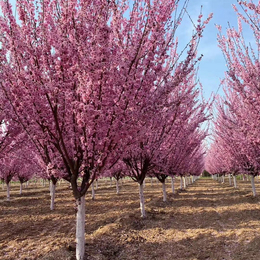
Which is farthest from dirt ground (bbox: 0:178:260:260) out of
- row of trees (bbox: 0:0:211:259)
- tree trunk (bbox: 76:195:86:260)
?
row of trees (bbox: 0:0:211:259)

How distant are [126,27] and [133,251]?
6392 mm

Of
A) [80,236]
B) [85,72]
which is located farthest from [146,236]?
[85,72]

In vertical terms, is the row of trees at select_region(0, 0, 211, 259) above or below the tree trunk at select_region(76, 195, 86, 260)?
above

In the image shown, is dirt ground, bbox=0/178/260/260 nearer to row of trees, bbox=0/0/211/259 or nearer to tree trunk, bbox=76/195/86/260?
tree trunk, bbox=76/195/86/260

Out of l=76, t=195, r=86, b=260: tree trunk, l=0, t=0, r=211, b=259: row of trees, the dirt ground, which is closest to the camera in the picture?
l=0, t=0, r=211, b=259: row of trees

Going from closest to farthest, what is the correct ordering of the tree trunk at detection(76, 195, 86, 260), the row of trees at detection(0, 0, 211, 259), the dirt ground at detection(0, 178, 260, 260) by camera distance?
1. the row of trees at detection(0, 0, 211, 259)
2. the tree trunk at detection(76, 195, 86, 260)
3. the dirt ground at detection(0, 178, 260, 260)

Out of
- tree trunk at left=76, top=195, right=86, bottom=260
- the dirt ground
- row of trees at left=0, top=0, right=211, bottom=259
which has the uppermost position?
row of trees at left=0, top=0, right=211, bottom=259

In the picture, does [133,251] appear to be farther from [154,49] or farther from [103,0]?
[103,0]

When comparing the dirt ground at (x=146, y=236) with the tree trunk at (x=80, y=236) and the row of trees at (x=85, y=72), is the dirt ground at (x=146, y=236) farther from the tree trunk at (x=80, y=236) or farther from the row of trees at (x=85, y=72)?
the row of trees at (x=85, y=72)

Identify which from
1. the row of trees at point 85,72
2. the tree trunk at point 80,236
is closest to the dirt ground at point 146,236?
the tree trunk at point 80,236

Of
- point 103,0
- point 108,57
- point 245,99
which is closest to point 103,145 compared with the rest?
point 108,57

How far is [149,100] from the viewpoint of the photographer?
5.63 m

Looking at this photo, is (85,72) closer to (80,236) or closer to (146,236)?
(80,236)

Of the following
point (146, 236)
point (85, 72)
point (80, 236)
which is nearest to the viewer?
point (85, 72)
